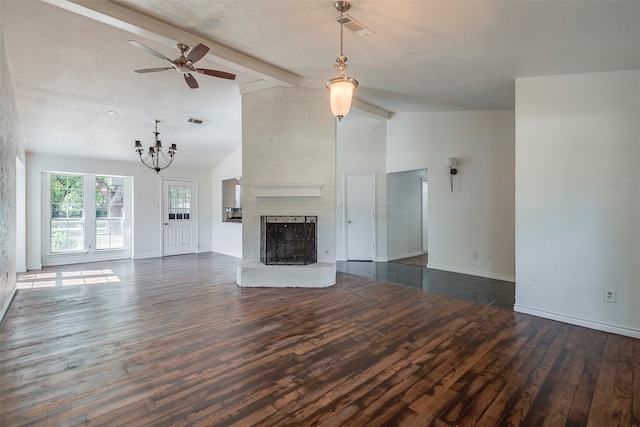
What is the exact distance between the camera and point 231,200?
8164mm

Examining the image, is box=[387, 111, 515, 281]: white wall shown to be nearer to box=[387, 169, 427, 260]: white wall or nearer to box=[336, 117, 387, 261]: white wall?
box=[336, 117, 387, 261]: white wall

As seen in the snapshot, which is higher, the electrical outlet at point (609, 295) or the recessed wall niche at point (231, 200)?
the recessed wall niche at point (231, 200)

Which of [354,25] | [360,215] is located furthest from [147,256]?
[354,25]

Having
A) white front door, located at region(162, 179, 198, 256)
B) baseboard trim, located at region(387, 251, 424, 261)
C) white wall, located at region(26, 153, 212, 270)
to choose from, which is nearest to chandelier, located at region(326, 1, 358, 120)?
baseboard trim, located at region(387, 251, 424, 261)

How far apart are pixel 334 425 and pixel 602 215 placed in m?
3.26

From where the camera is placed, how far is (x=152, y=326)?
3.18m

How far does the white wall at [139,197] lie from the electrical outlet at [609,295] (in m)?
8.18

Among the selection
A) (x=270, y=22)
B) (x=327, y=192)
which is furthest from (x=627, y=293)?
(x=270, y=22)

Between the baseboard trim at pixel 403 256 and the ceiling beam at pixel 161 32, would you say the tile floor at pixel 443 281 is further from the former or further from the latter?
the ceiling beam at pixel 161 32

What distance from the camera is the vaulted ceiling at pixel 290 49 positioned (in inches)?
99.3

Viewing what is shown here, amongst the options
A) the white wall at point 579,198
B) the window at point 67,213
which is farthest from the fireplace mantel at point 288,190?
the window at point 67,213

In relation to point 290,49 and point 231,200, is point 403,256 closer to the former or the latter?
point 231,200

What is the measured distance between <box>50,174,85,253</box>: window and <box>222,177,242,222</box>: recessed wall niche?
3143mm

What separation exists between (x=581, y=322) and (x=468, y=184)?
9.17ft
